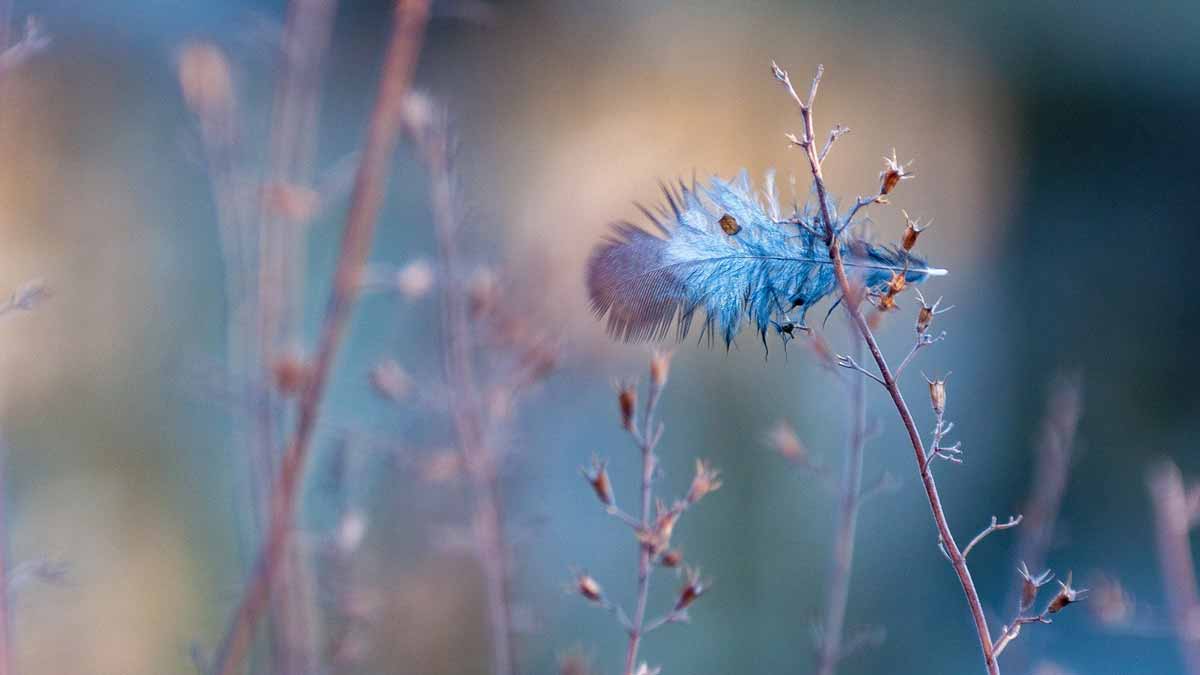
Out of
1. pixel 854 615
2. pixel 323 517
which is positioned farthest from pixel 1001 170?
pixel 323 517

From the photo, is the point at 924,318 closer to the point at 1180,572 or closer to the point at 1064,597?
the point at 1064,597

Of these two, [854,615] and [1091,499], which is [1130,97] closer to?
[1091,499]

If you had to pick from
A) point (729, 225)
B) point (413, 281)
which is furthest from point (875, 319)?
point (413, 281)

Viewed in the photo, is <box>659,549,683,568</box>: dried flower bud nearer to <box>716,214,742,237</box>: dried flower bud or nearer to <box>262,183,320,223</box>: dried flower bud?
<box>716,214,742,237</box>: dried flower bud

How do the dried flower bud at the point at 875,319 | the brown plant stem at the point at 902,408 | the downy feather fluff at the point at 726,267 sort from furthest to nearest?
the dried flower bud at the point at 875,319
the downy feather fluff at the point at 726,267
the brown plant stem at the point at 902,408

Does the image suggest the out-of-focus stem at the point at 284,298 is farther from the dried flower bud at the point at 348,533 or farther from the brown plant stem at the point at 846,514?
the brown plant stem at the point at 846,514

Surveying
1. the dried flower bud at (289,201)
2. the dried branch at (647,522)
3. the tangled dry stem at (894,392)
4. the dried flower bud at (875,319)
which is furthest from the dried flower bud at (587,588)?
the dried flower bud at (289,201)

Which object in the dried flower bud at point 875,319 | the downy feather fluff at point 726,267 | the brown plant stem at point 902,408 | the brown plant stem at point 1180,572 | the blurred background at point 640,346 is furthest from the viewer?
the blurred background at point 640,346
